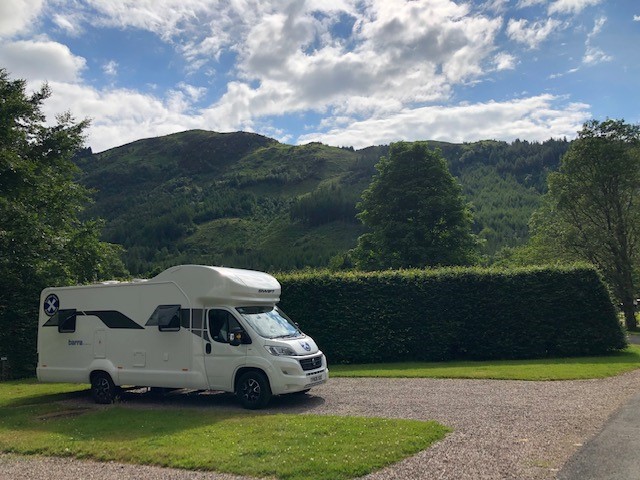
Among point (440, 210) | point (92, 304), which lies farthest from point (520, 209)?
point (92, 304)

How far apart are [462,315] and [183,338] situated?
11796 millimetres

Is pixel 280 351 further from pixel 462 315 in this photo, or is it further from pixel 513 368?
pixel 462 315

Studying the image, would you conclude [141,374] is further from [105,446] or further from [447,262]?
[447,262]

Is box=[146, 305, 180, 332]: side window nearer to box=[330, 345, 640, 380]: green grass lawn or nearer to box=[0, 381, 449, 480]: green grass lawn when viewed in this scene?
box=[0, 381, 449, 480]: green grass lawn

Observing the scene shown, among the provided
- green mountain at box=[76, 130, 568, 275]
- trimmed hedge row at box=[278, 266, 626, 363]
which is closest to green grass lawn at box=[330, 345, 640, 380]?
trimmed hedge row at box=[278, 266, 626, 363]

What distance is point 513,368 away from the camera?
57.4ft

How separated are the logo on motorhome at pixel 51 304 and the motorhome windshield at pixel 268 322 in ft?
19.0

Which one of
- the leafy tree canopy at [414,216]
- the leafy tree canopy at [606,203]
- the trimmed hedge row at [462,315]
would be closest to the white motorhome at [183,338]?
the trimmed hedge row at [462,315]

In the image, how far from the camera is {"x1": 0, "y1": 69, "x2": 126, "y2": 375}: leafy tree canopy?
72.9 ft

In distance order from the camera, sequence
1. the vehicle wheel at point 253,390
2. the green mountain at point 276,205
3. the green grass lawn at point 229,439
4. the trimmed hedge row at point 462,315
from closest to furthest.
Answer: the green grass lawn at point 229,439, the vehicle wheel at point 253,390, the trimmed hedge row at point 462,315, the green mountain at point 276,205

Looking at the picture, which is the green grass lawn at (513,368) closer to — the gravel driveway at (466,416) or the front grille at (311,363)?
the gravel driveway at (466,416)

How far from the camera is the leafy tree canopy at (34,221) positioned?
72.9ft

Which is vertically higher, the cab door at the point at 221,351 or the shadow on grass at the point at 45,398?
the cab door at the point at 221,351

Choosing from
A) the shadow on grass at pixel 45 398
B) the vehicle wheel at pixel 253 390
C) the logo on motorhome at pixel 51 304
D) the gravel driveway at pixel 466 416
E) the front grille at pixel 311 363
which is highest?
the logo on motorhome at pixel 51 304
